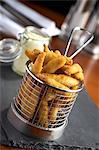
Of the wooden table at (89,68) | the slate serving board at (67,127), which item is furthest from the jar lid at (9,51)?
the wooden table at (89,68)

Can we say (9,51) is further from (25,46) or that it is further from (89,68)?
(89,68)

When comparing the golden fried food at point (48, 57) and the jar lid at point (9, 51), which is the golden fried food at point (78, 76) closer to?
the golden fried food at point (48, 57)

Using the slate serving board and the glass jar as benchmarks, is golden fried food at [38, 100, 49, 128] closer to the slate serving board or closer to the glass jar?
the slate serving board

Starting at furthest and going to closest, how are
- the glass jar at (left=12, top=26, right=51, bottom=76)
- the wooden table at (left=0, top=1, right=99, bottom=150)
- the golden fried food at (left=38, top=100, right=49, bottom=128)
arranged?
the wooden table at (left=0, top=1, right=99, bottom=150), the glass jar at (left=12, top=26, right=51, bottom=76), the golden fried food at (left=38, top=100, right=49, bottom=128)

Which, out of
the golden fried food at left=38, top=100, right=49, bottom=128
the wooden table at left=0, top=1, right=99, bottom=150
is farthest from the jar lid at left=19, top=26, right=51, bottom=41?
the golden fried food at left=38, top=100, right=49, bottom=128

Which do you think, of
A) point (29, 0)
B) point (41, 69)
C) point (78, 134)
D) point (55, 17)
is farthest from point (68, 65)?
point (29, 0)

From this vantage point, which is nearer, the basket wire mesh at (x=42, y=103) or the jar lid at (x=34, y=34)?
the basket wire mesh at (x=42, y=103)

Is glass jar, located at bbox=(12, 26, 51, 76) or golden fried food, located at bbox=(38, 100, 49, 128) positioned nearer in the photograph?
golden fried food, located at bbox=(38, 100, 49, 128)
